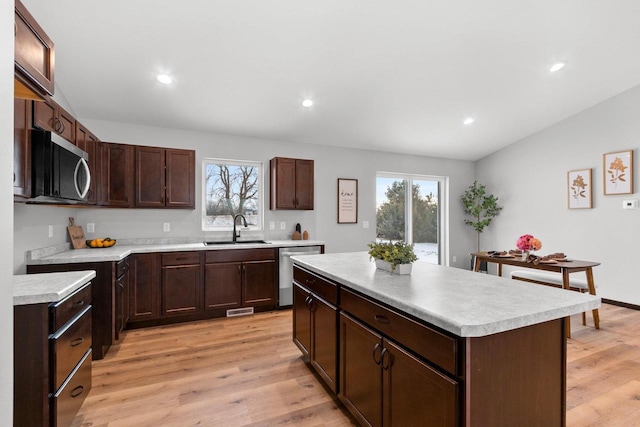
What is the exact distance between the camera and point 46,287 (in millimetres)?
1688

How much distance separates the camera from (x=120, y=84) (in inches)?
123

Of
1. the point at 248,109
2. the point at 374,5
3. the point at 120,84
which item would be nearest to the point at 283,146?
the point at 248,109

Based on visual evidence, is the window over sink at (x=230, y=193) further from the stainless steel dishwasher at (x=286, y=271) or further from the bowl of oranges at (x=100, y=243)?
the bowl of oranges at (x=100, y=243)

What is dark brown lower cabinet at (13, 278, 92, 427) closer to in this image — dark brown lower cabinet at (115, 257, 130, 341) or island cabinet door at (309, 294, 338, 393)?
dark brown lower cabinet at (115, 257, 130, 341)

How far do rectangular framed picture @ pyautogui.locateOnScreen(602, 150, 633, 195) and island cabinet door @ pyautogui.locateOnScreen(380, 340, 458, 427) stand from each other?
4814 millimetres

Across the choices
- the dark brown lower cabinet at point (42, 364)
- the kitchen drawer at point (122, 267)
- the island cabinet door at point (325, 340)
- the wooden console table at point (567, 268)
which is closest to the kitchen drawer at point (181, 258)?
the kitchen drawer at point (122, 267)

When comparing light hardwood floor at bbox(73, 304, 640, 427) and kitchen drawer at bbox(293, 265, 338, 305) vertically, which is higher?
kitchen drawer at bbox(293, 265, 338, 305)

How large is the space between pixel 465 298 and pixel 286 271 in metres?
2.87

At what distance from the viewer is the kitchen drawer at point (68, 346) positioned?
62.5 inches

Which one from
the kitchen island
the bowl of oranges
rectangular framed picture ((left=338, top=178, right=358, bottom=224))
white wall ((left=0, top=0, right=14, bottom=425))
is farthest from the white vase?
the bowl of oranges

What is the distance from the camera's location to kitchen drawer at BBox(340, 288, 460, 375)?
3.70 feet

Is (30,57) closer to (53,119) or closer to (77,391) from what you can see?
(53,119)

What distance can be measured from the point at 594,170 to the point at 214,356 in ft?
18.6

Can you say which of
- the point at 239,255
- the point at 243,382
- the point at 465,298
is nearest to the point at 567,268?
the point at 465,298
